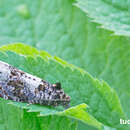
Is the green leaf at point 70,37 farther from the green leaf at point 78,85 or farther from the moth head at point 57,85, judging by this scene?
the moth head at point 57,85

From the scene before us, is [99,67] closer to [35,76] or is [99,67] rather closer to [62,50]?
[62,50]

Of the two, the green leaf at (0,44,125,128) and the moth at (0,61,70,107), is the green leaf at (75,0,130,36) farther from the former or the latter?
the moth at (0,61,70,107)

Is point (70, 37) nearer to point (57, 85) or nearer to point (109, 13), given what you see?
point (109, 13)

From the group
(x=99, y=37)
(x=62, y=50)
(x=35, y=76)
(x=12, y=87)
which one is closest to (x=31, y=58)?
(x=35, y=76)

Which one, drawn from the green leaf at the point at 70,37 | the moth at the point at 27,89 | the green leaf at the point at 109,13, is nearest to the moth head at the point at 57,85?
the moth at the point at 27,89

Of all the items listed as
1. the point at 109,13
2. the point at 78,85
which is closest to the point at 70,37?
the point at 109,13

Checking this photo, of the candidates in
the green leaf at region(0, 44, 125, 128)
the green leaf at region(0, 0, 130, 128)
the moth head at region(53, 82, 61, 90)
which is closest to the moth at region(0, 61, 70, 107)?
the moth head at region(53, 82, 61, 90)

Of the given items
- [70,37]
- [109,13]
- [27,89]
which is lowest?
[27,89]
